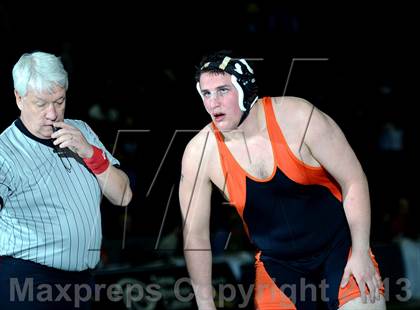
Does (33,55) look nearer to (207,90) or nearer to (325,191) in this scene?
(207,90)

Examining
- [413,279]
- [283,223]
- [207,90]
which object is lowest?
[413,279]

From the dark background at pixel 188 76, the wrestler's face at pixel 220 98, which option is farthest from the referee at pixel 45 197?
the dark background at pixel 188 76

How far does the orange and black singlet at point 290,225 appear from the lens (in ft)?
15.8

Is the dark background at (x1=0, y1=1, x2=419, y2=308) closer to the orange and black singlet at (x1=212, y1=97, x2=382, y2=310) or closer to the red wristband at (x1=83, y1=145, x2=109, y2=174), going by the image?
the orange and black singlet at (x1=212, y1=97, x2=382, y2=310)

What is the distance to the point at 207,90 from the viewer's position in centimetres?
474

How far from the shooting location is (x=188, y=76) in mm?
11289

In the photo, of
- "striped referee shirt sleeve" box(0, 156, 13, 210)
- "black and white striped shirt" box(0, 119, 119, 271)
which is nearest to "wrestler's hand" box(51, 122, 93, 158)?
"black and white striped shirt" box(0, 119, 119, 271)

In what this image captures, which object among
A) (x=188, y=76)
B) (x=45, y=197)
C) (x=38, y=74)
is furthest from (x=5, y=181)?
(x=188, y=76)

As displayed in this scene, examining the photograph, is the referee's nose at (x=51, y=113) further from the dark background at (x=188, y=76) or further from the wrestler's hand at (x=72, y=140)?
the dark background at (x=188, y=76)

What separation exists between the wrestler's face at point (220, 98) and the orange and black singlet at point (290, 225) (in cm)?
21

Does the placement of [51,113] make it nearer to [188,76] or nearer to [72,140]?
[72,140]

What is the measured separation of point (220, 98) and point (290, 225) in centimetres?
82

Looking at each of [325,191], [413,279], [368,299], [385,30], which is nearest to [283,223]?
[325,191]

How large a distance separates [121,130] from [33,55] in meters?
5.74
